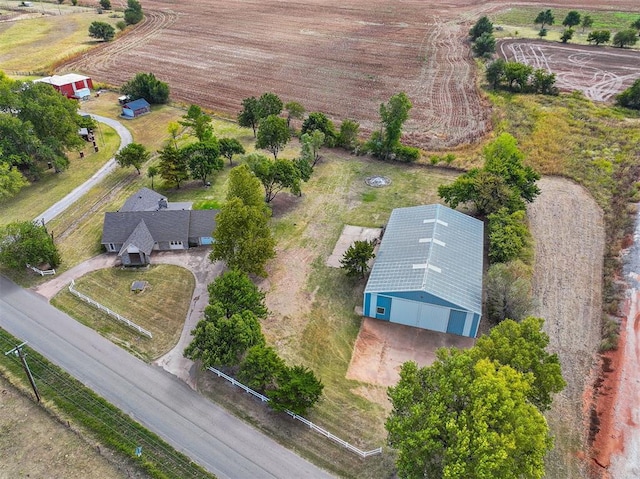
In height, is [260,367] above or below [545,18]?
below

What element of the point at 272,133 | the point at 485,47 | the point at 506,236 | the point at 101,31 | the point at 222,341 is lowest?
the point at 222,341

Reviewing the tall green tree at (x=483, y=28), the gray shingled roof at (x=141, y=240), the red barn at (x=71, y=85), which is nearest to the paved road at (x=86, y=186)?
the gray shingled roof at (x=141, y=240)

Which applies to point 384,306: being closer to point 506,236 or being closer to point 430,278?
point 430,278

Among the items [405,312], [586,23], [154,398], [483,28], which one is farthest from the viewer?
[586,23]

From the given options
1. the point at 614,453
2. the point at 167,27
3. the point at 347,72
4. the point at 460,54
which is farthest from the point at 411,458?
the point at 167,27

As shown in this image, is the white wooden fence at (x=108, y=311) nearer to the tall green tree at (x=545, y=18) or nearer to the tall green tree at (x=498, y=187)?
the tall green tree at (x=498, y=187)

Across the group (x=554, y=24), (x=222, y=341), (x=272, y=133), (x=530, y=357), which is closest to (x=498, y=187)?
(x=530, y=357)

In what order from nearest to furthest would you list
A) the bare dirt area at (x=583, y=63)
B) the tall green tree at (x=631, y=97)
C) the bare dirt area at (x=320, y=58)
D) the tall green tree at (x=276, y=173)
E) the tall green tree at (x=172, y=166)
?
the tall green tree at (x=276, y=173) → the tall green tree at (x=172, y=166) → the tall green tree at (x=631, y=97) → the bare dirt area at (x=320, y=58) → the bare dirt area at (x=583, y=63)
